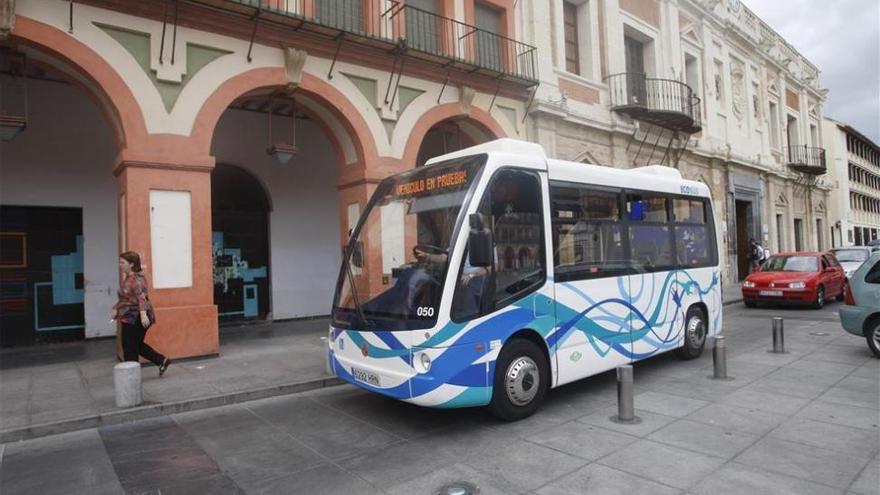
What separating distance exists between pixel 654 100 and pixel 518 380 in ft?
54.5

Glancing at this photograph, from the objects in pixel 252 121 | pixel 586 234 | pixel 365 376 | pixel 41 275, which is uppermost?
pixel 252 121

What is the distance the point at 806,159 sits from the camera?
31562mm

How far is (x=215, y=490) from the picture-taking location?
409 cm

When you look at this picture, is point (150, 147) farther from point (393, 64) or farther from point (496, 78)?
point (496, 78)

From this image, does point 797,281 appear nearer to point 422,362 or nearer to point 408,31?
point 408,31

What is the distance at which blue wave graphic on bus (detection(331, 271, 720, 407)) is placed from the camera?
195 inches

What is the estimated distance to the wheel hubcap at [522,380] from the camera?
17.8 ft

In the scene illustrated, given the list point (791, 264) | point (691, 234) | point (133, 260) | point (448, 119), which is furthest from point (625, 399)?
point (791, 264)

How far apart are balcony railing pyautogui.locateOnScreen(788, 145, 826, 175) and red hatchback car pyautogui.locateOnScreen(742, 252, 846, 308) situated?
685 inches

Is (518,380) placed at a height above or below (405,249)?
below

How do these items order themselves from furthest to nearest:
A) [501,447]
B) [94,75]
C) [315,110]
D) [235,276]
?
[235,276] < [315,110] < [94,75] < [501,447]

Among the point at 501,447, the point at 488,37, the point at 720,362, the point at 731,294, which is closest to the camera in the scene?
the point at 501,447

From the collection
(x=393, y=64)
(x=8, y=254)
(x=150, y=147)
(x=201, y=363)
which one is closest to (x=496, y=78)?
(x=393, y=64)

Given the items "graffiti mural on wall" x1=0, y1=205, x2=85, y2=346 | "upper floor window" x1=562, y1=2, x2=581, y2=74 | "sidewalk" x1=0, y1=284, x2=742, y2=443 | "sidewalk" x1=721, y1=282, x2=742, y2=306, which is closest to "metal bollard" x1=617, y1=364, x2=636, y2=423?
"sidewalk" x1=0, y1=284, x2=742, y2=443
